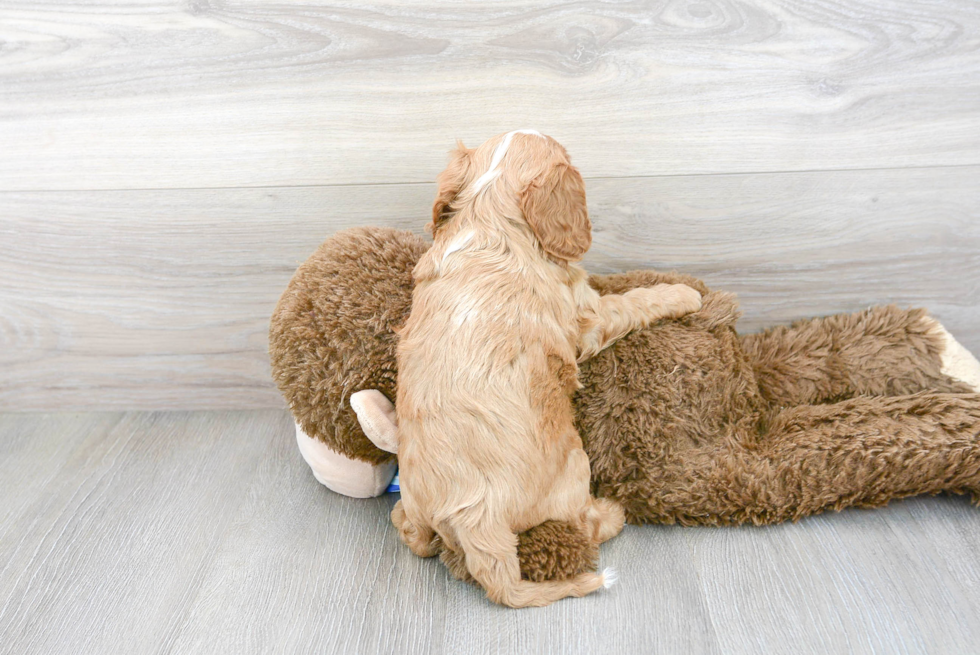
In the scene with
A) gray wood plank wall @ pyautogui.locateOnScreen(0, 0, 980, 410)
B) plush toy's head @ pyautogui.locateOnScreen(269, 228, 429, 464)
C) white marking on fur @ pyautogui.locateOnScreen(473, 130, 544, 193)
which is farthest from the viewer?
gray wood plank wall @ pyautogui.locateOnScreen(0, 0, 980, 410)

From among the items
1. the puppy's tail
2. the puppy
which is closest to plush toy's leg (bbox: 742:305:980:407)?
the puppy

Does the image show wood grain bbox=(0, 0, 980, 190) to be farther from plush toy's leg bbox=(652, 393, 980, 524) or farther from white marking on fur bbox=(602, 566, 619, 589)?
white marking on fur bbox=(602, 566, 619, 589)

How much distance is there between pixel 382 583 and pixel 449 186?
74 cm

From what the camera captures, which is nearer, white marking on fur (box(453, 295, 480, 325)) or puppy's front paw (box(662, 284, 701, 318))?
white marking on fur (box(453, 295, 480, 325))

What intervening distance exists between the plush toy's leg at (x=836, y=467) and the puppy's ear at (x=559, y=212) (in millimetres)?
473

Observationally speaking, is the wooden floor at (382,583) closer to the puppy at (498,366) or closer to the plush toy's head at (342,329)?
the puppy at (498,366)

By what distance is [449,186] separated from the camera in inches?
49.2

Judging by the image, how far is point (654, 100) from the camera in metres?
1.49

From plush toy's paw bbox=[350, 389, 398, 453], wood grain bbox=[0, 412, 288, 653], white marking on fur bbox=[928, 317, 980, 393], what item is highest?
white marking on fur bbox=[928, 317, 980, 393]

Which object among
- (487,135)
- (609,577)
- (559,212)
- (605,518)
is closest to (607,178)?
(487,135)

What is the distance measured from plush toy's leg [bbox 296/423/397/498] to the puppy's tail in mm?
364

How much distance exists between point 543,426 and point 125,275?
1.16 metres

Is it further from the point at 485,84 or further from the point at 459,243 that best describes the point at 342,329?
the point at 485,84

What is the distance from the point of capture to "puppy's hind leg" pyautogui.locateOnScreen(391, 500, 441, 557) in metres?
1.26
